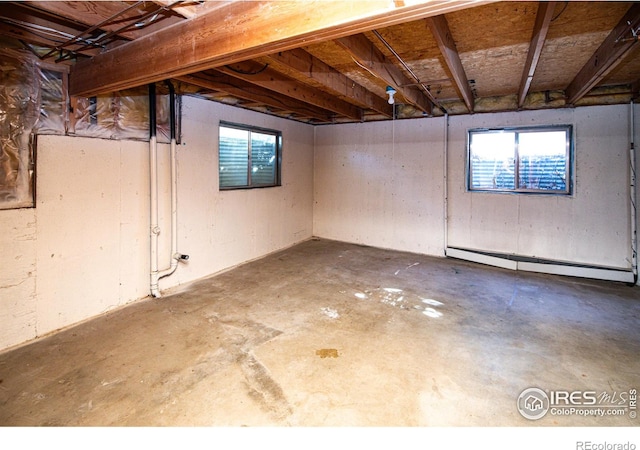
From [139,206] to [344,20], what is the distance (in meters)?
2.87

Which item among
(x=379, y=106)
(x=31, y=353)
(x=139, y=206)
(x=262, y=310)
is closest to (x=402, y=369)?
(x=262, y=310)

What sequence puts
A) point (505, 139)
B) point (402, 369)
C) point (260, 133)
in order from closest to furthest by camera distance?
point (402, 369) < point (505, 139) < point (260, 133)

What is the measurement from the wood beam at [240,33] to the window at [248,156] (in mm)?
1968

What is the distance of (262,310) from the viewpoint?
10.3 feet

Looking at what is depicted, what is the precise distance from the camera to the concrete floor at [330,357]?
1803mm

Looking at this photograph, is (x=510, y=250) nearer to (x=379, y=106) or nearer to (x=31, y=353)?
(x=379, y=106)

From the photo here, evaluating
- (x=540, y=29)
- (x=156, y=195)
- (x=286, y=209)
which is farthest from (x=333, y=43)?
(x=286, y=209)

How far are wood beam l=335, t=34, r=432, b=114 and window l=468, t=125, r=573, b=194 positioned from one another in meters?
1.49

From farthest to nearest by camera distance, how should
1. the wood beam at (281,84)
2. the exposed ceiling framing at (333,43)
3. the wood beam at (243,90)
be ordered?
the wood beam at (243,90) < the wood beam at (281,84) < the exposed ceiling framing at (333,43)

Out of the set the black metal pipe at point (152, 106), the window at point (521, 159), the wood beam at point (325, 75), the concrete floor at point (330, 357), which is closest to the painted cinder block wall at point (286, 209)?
the window at point (521, 159)

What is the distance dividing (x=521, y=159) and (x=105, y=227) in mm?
5381

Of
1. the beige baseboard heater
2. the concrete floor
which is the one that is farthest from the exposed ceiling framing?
the beige baseboard heater

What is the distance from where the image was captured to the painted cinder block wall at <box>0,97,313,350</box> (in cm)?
253

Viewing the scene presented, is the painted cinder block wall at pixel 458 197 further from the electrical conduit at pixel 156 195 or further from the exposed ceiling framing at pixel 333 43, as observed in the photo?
the electrical conduit at pixel 156 195
